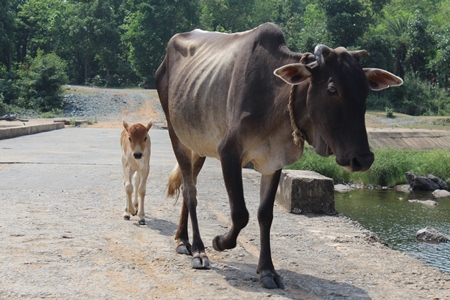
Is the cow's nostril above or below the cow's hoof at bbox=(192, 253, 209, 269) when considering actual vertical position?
above

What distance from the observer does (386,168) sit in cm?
2067

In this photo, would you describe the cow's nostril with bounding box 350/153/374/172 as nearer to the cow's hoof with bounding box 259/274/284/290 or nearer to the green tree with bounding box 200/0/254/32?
the cow's hoof with bounding box 259/274/284/290

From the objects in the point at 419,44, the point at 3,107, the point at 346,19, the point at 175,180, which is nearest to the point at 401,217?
the point at 175,180

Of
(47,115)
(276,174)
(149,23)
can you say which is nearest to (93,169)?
(276,174)

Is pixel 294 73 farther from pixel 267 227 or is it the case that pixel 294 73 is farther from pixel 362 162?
pixel 267 227

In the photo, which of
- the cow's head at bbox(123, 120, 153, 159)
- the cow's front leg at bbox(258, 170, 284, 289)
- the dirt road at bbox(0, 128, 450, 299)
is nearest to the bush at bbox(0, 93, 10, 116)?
the dirt road at bbox(0, 128, 450, 299)

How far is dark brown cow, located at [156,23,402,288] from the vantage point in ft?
16.5

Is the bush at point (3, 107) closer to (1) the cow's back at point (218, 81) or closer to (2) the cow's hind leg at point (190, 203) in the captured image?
(1) the cow's back at point (218, 81)

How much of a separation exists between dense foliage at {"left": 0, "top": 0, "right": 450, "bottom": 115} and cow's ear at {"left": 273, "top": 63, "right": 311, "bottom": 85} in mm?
40157

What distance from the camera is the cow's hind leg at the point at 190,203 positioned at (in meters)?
6.22

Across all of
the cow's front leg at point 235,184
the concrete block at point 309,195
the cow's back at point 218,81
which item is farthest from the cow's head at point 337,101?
the concrete block at point 309,195

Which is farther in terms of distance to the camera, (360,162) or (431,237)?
(431,237)

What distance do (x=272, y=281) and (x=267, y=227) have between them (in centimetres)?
56

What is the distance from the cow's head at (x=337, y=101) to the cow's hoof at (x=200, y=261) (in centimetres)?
164
